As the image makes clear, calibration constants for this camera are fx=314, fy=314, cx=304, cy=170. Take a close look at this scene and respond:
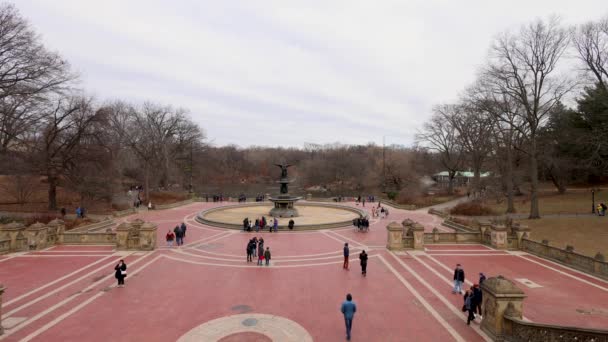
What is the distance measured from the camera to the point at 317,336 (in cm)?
895

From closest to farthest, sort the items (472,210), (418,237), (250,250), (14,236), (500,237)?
(250,250)
(14,236)
(418,237)
(500,237)
(472,210)

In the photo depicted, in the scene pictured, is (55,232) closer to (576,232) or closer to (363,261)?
(363,261)

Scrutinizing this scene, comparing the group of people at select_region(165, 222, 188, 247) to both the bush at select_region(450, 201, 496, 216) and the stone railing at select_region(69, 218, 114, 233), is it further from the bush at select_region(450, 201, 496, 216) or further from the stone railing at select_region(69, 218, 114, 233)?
the bush at select_region(450, 201, 496, 216)

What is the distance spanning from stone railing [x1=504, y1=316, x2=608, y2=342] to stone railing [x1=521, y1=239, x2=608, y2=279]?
9.12m

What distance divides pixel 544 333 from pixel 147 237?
1855 centimetres

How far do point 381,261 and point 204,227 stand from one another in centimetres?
1567

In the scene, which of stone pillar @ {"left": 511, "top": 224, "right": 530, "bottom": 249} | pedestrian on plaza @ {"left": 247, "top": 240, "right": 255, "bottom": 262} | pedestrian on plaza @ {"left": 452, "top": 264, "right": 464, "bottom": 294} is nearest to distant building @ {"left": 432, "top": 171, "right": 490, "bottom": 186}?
stone pillar @ {"left": 511, "top": 224, "right": 530, "bottom": 249}

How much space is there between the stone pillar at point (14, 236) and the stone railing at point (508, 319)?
929 inches

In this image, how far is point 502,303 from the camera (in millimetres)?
8695

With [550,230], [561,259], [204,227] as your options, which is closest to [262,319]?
[561,259]

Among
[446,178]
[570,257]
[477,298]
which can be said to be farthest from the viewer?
[446,178]

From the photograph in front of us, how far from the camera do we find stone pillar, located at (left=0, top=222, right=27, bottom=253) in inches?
711

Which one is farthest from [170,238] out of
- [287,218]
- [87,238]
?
[287,218]

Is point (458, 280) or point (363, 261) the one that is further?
point (363, 261)
